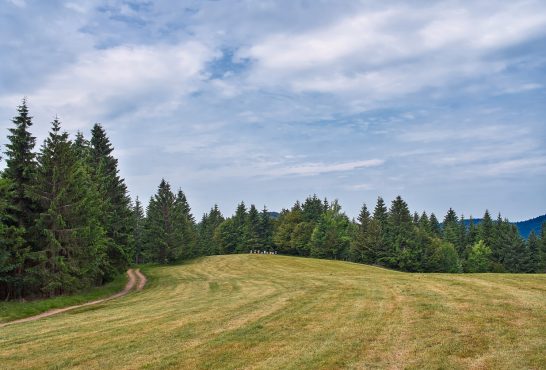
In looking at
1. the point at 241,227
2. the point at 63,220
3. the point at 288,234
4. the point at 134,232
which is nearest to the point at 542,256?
the point at 288,234

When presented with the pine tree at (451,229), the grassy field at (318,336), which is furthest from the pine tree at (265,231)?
the grassy field at (318,336)

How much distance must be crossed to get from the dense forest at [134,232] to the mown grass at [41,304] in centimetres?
102

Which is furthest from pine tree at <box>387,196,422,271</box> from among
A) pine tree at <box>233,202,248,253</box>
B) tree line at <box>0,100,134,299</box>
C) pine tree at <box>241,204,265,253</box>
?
tree line at <box>0,100,134,299</box>

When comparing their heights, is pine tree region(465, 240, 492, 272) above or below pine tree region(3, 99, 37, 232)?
below

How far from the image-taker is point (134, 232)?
311ft

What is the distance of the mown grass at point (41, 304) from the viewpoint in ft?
78.6

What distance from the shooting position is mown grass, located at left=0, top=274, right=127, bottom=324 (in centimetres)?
2395

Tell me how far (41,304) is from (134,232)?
69.4 metres

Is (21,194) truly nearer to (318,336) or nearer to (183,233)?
(318,336)

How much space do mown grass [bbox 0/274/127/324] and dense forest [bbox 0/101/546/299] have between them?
Answer: 1.02 meters

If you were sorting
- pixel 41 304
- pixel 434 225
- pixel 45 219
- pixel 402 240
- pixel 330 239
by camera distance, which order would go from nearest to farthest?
pixel 41 304
pixel 45 219
pixel 402 240
pixel 330 239
pixel 434 225

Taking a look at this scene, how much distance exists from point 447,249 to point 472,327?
81.3 m

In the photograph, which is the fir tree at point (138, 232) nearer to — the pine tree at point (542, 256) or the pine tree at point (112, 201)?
the pine tree at point (112, 201)

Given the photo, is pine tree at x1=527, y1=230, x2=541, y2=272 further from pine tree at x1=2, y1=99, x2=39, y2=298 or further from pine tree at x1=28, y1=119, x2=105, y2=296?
pine tree at x1=2, y1=99, x2=39, y2=298
